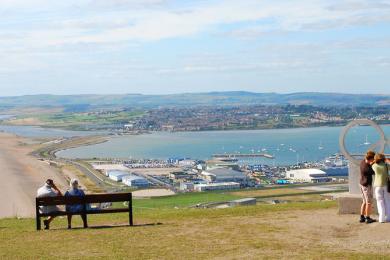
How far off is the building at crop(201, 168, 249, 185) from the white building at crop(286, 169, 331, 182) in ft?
12.8

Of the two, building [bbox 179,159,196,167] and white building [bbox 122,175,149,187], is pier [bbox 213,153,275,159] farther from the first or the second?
white building [bbox 122,175,149,187]

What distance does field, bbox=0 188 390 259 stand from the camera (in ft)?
25.8

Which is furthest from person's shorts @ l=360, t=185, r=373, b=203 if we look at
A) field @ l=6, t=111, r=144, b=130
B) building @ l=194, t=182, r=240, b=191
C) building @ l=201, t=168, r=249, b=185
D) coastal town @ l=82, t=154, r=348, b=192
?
field @ l=6, t=111, r=144, b=130

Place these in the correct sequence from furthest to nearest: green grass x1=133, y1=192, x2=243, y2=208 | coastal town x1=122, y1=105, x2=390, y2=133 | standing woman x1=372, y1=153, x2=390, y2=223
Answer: coastal town x1=122, y1=105, x2=390, y2=133, green grass x1=133, y1=192, x2=243, y2=208, standing woman x1=372, y1=153, x2=390, y2=223

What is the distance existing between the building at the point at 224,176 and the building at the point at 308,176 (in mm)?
3907

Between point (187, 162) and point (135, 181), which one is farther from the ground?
point (135, 181)

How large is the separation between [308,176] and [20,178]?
69.6 ft

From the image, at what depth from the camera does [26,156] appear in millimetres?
69000

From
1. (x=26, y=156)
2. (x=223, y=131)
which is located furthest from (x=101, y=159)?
(x=223, y=131)

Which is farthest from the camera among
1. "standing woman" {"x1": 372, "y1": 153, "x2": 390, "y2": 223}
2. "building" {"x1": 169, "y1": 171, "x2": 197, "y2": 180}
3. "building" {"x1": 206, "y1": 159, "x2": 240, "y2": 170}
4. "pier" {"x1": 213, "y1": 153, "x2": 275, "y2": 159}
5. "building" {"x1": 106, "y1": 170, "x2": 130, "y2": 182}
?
"pier" {"x1": 213, "y1": 153, "x2": 275, "y2": 159}

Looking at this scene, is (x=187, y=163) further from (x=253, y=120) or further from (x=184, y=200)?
(x=253, y=120)

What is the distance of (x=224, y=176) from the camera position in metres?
52.6

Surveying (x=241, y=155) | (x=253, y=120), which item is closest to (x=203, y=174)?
(x=241, y=155)

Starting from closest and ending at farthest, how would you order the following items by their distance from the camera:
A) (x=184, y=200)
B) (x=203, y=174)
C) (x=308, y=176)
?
(x=184, y=200) → (x=308, y=176) → (x=203, y=174)
